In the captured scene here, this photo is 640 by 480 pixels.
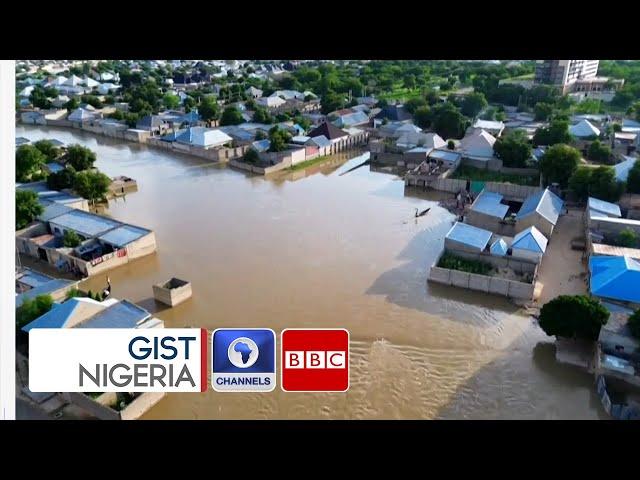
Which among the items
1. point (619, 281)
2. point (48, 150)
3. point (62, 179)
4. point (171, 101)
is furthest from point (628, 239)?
point (171, 101)

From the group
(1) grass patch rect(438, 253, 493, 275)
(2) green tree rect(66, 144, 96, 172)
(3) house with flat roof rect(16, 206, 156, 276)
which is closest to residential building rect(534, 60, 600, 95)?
(1) grass patch rect(438, 253, 493, 275)

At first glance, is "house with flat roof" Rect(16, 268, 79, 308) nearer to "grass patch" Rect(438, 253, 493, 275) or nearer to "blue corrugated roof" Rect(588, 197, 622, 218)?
"grass patch" Rect(438, 253, 493, 275)

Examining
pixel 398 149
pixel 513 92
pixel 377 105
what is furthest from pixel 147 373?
pixel 513 92

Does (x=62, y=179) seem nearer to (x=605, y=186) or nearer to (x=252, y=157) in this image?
(x=252, y=157)

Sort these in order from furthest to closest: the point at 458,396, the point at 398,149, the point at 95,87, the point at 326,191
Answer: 1. the point at 95,87
2. the point at 398,149
3. the point at 326,191
4. the point at 458,396

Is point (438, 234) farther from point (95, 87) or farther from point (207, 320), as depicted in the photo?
point (95, 87)

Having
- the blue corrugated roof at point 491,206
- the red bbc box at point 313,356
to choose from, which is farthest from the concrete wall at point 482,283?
the red bbc box at point 313,356

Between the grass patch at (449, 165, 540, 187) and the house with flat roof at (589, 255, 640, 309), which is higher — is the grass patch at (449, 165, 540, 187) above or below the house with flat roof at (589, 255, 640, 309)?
above
